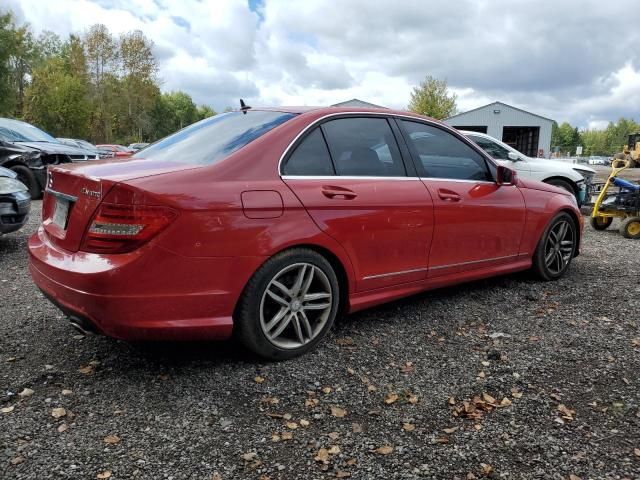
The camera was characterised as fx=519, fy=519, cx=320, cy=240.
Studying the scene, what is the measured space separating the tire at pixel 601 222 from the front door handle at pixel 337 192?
24.1 ft

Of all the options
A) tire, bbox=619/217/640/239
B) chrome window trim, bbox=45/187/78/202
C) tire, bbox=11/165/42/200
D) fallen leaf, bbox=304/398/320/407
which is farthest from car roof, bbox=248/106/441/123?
tire, bbox=11/165/42/200

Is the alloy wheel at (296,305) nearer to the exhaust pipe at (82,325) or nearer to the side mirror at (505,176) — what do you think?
the exhaust pipe at (82,325)

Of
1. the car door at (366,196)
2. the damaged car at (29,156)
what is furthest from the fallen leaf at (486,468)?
the damaged car at (29,156)

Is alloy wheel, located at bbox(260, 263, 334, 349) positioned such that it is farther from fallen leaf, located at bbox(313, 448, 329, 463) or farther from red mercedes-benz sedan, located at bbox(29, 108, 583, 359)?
fallen leaf, located at bbox(313, 448, 329, 463)

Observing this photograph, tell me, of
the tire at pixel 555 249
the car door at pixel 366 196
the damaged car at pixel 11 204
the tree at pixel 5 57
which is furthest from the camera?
the tree at pixel 5 57

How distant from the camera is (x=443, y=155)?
4152 millimetres

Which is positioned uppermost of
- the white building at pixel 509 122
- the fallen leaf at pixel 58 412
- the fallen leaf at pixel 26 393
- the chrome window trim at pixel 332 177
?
the white building at pixel 509 122

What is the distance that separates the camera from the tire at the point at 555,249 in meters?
4.98

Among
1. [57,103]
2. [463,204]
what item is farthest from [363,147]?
[57,103]

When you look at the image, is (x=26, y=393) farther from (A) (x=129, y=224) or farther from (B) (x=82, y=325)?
(A) (x=129, y=224)

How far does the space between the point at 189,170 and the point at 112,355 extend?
4.41 ft

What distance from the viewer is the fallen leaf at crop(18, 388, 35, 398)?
279cm

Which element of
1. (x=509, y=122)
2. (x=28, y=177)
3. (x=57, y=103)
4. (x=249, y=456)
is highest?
(x=57, y=103)

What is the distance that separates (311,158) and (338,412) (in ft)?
5.04
